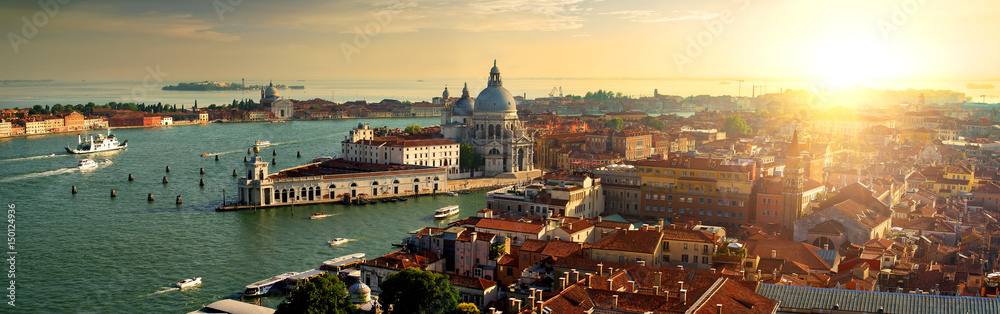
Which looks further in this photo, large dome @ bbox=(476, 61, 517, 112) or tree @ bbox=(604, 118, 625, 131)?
tree @ bbox=(604, 118, 625, 131)

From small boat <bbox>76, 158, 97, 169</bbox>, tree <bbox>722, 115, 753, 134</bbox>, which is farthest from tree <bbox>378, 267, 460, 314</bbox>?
tree <bbox>722, 115, 753, 134</bbox>

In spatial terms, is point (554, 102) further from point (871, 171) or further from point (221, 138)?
point (871, 171)

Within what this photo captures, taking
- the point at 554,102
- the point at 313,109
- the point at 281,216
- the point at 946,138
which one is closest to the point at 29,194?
the point at 281,216

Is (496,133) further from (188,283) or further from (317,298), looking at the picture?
(317,298)

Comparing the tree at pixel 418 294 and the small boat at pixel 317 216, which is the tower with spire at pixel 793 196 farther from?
the small boat at pixel 317 216

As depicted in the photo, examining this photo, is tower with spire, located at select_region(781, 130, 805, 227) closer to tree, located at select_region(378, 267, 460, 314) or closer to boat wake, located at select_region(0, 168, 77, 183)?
tree, located at select_region(378, 267, 460, 314)

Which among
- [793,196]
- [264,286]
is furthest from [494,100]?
[264,286]
